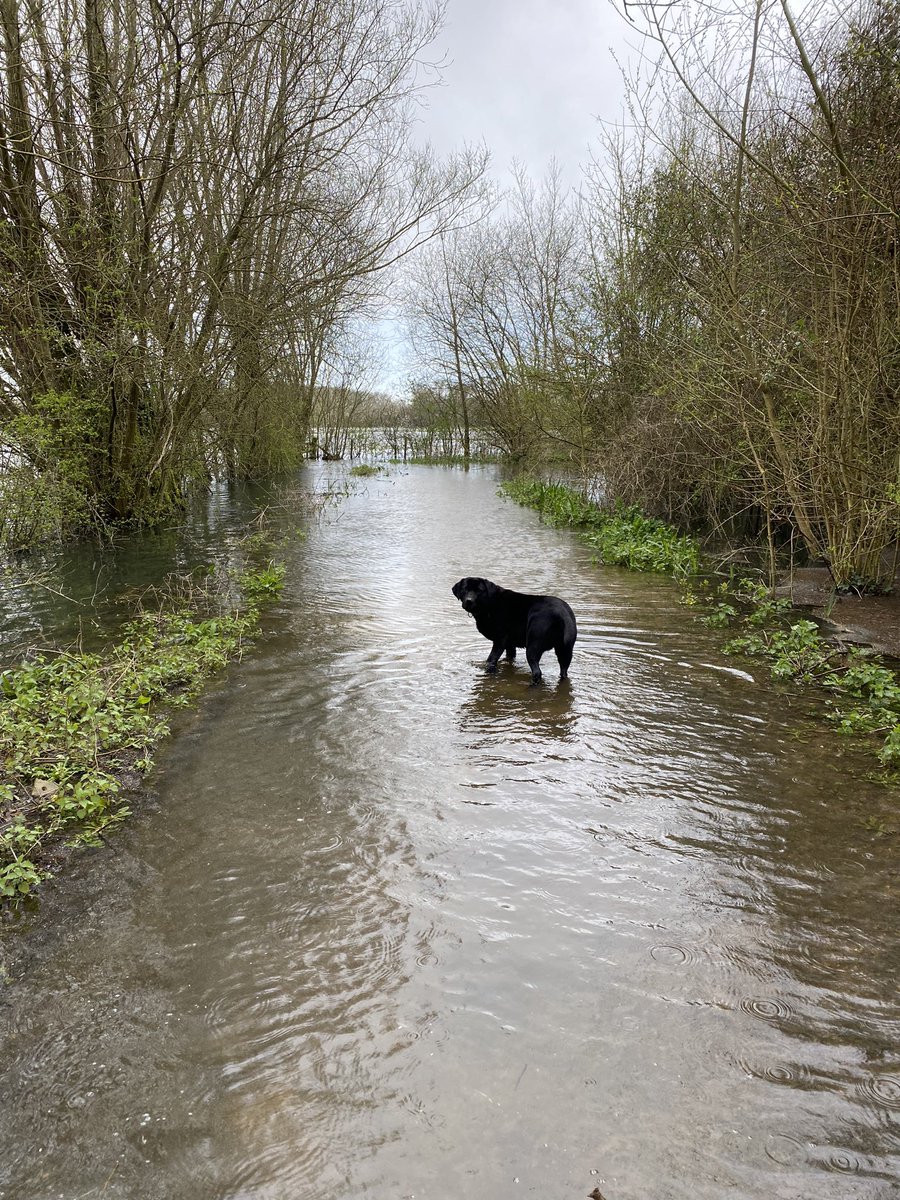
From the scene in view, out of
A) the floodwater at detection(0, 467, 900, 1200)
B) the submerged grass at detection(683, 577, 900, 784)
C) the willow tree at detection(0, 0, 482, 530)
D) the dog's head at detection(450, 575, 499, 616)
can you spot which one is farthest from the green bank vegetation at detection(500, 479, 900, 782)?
the willow tree at detection(0, 0, 482, 530)

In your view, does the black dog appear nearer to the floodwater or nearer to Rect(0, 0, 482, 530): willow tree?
the floodwater

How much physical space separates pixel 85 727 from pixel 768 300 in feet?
30.5

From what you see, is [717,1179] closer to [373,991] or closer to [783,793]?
[373,991]

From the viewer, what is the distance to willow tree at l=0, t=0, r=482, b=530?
965 centimetres

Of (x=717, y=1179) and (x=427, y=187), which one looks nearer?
(x=717, y=1179)

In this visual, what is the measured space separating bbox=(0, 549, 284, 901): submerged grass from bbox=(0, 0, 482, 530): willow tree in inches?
199

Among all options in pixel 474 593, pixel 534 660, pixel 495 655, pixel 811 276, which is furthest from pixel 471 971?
pixel 811 276

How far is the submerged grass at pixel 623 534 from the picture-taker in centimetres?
1169

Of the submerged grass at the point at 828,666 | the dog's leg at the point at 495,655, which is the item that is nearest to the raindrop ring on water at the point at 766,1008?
the submerged grass at the point at 828,666

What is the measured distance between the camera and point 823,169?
7.05m

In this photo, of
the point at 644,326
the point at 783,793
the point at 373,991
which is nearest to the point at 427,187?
the point at 644,326

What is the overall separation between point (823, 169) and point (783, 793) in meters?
6.28

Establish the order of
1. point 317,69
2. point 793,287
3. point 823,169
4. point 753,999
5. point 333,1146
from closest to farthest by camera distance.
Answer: point 333,1146, point 753,999, point 823,169, point 793,287, point 317,69

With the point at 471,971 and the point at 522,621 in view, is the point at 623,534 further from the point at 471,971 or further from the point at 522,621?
the point at 471,971
